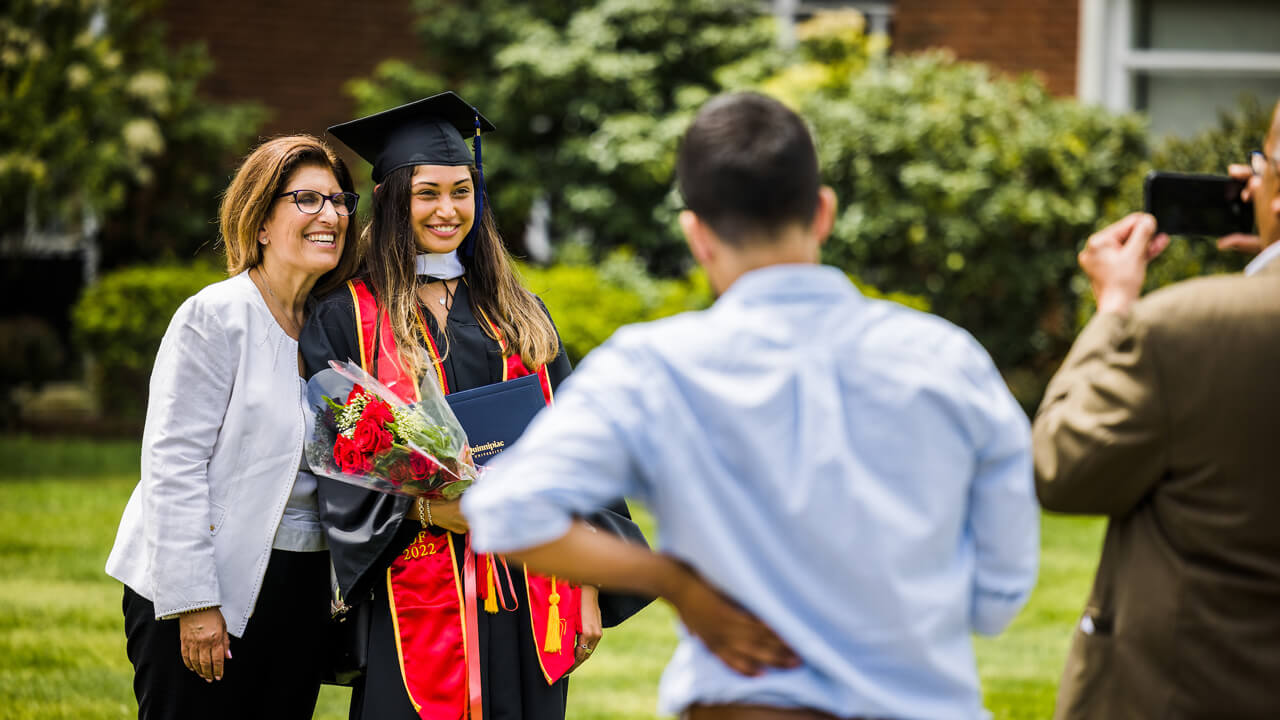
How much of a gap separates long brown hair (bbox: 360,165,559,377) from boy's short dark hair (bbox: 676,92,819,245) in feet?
4.49

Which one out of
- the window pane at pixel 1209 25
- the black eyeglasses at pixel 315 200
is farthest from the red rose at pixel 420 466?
the window pane at pixel 1209 25

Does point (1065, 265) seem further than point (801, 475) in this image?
Yes

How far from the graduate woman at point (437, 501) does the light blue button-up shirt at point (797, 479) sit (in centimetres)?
129

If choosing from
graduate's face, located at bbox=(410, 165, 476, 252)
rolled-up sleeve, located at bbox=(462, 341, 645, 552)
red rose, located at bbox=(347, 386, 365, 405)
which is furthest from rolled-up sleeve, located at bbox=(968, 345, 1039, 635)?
graduate's face, located at bbox=(410, 165, 476, 252)

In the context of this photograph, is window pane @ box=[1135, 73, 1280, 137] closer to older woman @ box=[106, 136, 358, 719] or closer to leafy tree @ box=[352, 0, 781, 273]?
leafy tree @ box=[352, 0, 781, 273]

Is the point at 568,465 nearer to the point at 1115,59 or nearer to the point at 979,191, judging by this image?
the point at 979,191

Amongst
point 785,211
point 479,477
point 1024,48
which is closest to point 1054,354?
point 1024,48

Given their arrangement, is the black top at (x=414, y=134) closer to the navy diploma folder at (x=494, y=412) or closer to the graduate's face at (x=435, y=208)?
the graduate's face at (x=435, y=208)

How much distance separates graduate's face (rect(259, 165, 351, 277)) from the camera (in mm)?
3449

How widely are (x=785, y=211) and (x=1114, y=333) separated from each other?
80 centimetres

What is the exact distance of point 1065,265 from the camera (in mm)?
10375

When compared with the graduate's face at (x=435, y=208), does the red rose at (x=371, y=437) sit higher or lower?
lower

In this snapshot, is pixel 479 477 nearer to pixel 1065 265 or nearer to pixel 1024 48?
pixel 1065 265

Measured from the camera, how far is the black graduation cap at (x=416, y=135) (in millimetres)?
3498
